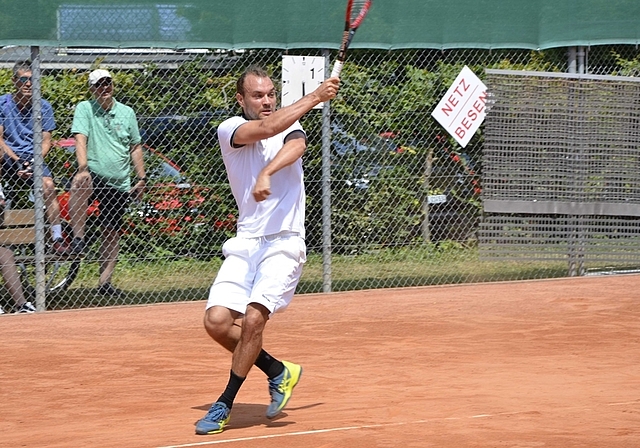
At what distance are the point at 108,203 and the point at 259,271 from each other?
4.99 m

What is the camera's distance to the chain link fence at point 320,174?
10.9 meters

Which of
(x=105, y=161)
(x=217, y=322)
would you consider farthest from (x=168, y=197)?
(x=217, y=322)

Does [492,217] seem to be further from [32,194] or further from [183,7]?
[32,194]

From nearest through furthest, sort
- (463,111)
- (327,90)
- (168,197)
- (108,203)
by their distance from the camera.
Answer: (327,90) < (108,203) < (168,197) < (463,111)

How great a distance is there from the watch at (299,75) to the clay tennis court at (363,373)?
211cm

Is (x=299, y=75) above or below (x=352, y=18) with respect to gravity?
below

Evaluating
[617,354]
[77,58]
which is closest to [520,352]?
[617,354]

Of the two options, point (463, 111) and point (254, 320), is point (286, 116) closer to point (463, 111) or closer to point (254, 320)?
point (254, 320)

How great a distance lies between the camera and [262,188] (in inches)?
215

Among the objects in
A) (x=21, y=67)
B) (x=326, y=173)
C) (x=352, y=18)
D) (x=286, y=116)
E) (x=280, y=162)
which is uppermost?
(x=352, y=18)

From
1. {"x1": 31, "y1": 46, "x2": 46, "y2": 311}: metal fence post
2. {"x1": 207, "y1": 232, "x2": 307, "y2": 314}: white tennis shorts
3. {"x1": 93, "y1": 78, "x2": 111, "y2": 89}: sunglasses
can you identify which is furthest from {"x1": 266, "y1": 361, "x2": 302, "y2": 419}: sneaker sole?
{"x1": 93, "y1": 78, "x2": 111, "y2": 89}: sunglasses

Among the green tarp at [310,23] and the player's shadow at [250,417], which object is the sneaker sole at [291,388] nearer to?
the player's shadow at [250,417]

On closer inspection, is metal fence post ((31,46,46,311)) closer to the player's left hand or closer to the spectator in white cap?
the spectator in white cap

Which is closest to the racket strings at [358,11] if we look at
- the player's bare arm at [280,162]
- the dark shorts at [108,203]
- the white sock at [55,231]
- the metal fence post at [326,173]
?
the player's bare arm at [280,162]
